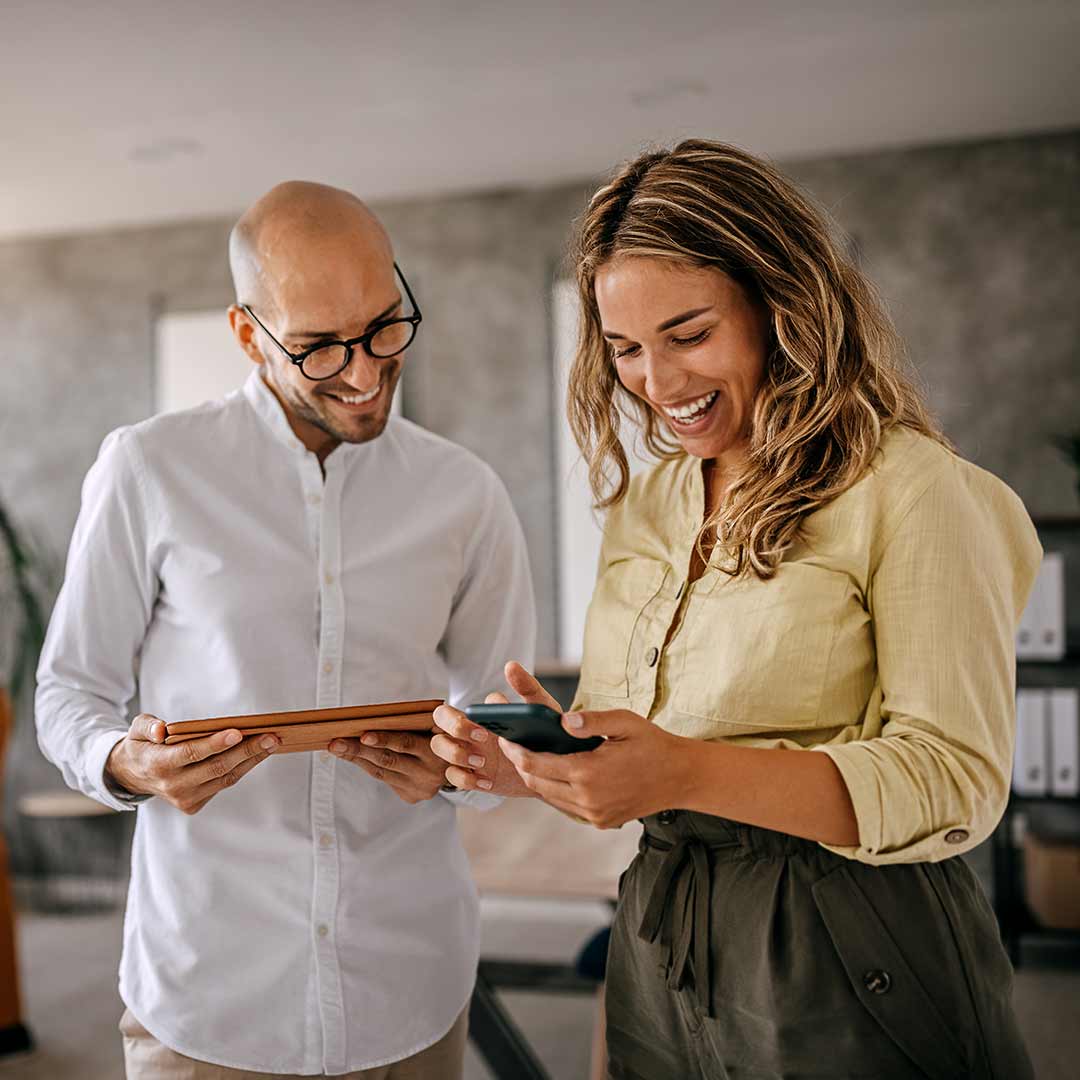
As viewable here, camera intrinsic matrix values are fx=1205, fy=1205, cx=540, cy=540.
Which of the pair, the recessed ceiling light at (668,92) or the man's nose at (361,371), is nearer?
the man's nose at (361,371)

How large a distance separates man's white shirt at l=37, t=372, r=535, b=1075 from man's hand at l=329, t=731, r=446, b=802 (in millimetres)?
161

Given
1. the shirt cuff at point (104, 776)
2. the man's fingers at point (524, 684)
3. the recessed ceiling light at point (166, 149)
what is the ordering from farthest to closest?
the recessed ceiling light at point (166, 149) → the shirt cuff at point (104, 776) → the man's fingers at point (524, 684)

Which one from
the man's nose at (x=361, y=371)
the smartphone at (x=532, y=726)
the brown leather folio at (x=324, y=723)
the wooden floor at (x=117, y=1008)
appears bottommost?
the wooden floor at (x=117, y=1008)

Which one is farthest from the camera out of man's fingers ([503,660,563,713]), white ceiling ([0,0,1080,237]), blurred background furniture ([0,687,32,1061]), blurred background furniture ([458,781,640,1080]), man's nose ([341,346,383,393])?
blurred background furniture ([0,687,32,1061])

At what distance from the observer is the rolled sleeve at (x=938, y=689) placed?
109 cm

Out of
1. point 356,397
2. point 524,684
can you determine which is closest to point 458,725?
point 524,684

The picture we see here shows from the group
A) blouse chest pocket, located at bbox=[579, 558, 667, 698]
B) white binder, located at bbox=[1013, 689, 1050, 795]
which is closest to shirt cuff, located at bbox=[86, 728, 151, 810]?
blouse chest pocket, located at bbox=[579, 558, 667, 698]

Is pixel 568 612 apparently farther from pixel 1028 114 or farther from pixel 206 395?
pixel 1028 114

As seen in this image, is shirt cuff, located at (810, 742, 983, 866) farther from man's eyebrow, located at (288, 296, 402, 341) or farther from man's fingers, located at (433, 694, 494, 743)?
man's eyebrow, located at (288, 296, 402, 341)

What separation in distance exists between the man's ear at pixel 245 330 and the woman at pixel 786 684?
1.90 feet

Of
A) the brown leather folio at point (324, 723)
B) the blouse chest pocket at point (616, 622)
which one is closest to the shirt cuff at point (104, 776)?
the brown leather folio at point (324, 723)

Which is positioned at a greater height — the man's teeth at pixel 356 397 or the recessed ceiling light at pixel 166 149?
the recessed ceiling light at pixel 166 149

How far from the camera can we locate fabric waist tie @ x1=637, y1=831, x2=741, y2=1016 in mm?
1229

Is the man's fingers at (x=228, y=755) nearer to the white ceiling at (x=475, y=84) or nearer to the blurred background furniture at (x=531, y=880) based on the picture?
the blurred background furniture at (x=531, y=880)
